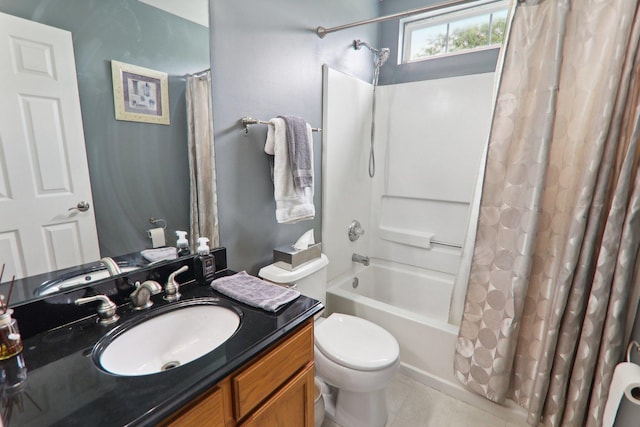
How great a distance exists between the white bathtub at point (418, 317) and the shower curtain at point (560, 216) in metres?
0.16

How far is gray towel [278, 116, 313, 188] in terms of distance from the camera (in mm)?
1583

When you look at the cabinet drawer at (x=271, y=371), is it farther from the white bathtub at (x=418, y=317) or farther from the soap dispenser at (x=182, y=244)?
the white bathtub at (x=418, y=317)

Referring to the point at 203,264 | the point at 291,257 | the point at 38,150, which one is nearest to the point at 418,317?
the point at 291,257

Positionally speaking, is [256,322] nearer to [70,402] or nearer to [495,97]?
[70,402]

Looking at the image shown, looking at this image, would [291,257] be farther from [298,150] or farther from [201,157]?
[201,157]

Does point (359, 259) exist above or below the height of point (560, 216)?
below

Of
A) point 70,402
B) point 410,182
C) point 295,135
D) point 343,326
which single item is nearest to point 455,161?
point 410,182

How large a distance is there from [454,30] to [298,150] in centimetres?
175

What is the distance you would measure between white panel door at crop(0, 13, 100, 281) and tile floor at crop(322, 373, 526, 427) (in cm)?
150

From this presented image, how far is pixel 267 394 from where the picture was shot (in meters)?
0.92

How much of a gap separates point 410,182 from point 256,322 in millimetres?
1906

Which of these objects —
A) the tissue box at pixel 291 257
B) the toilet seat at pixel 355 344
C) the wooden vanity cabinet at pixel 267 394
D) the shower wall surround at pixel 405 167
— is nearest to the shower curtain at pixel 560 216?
the toilet seat at pixel 355 344

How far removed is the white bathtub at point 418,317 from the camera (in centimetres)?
174

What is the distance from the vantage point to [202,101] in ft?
4.28
